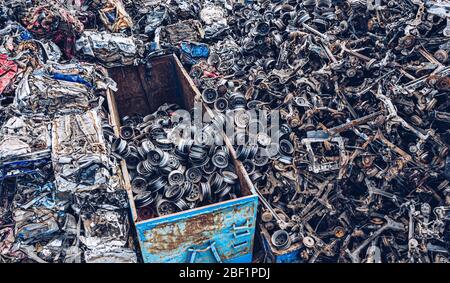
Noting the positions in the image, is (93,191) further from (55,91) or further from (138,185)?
(55,91)

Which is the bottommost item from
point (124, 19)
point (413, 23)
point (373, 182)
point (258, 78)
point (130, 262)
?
point (130, 262)

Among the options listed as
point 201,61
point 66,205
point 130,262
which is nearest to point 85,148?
point 66,205

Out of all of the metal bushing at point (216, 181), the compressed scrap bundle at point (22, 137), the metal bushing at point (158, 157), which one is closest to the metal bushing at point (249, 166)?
the metal bushing at point (216, 181)

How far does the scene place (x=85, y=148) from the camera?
190 inches

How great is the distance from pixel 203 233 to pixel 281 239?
1.23m

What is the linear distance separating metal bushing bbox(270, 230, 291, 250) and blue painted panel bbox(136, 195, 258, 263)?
33cm

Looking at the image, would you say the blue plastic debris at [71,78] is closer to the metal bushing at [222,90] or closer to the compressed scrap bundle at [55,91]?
the compressed scrap bundle at [55,91]

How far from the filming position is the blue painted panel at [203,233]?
462 cm

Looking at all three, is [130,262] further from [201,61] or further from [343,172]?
[201,61]

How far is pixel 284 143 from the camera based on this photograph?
19.4ft

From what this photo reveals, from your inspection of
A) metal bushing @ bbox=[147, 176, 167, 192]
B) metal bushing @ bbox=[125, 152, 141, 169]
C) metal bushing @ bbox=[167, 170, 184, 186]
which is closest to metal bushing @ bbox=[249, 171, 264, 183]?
metal bushing @ bbox=[167, 170, 184, 186]

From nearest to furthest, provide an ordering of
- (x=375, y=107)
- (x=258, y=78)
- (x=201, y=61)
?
(x=375, y=107)
(x=258, y=78)
(x=201, y=61)

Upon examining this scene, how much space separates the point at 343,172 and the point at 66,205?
4.19m

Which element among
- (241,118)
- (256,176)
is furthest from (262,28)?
(256,176)
